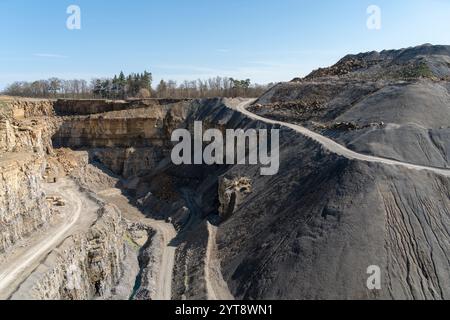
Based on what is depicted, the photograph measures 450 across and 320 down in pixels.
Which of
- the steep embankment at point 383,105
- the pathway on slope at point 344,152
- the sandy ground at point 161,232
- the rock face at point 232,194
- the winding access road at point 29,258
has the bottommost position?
the sandy ground at point 161,232

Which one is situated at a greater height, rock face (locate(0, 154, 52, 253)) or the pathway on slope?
the pathway on slope

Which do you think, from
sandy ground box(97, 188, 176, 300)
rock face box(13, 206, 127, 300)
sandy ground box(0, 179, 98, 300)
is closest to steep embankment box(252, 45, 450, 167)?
sandy ground box(97, 188, 176, 300)

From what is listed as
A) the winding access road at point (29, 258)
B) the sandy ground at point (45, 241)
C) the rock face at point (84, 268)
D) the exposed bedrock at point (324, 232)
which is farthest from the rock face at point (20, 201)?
the exposed bedrock at point (324, 232)

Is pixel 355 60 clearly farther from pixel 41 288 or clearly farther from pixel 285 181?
pixel 41 288

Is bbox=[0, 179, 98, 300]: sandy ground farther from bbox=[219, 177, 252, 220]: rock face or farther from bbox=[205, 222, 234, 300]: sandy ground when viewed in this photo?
bbox=[219, 177, 252, 220]: rock face

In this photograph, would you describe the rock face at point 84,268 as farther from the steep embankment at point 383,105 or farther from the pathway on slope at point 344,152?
the steep embankment at point 383,105

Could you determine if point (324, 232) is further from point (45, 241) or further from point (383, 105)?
point (45, 241)

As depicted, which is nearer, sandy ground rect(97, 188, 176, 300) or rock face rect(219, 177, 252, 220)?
sandy ground rect(97, 188, 176, 300)
